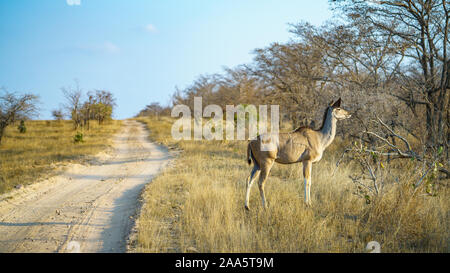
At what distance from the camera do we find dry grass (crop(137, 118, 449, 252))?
15.0 feet

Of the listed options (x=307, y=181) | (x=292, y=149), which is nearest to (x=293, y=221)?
(x=307, y=181)

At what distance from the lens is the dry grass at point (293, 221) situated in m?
4.56

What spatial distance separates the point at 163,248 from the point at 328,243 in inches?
107

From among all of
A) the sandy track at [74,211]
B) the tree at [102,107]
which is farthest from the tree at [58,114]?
the sandy track at [74,211]

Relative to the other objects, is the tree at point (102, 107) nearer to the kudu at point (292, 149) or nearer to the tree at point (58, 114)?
the tree at point (58, 114)

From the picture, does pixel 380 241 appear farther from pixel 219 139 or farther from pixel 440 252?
pixel 219 139

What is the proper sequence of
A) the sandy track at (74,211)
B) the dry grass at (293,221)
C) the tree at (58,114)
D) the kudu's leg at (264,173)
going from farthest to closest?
the tree at (58,114)
the kudu's leg at (264,173)
the sandy track at (74,211)
the dry grass at (293,221)

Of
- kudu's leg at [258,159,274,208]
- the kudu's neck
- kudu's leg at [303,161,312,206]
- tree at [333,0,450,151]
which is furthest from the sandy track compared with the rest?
tree at [333,0,450,151]

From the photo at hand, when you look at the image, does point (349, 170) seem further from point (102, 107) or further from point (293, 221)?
point (102, 107)

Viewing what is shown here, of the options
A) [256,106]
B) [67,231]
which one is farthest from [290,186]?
[256,106]

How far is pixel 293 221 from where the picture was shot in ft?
17.4

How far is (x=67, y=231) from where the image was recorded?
5.66 m

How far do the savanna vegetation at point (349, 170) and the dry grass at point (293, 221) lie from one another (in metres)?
0.03

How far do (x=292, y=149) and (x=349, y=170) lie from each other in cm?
489
